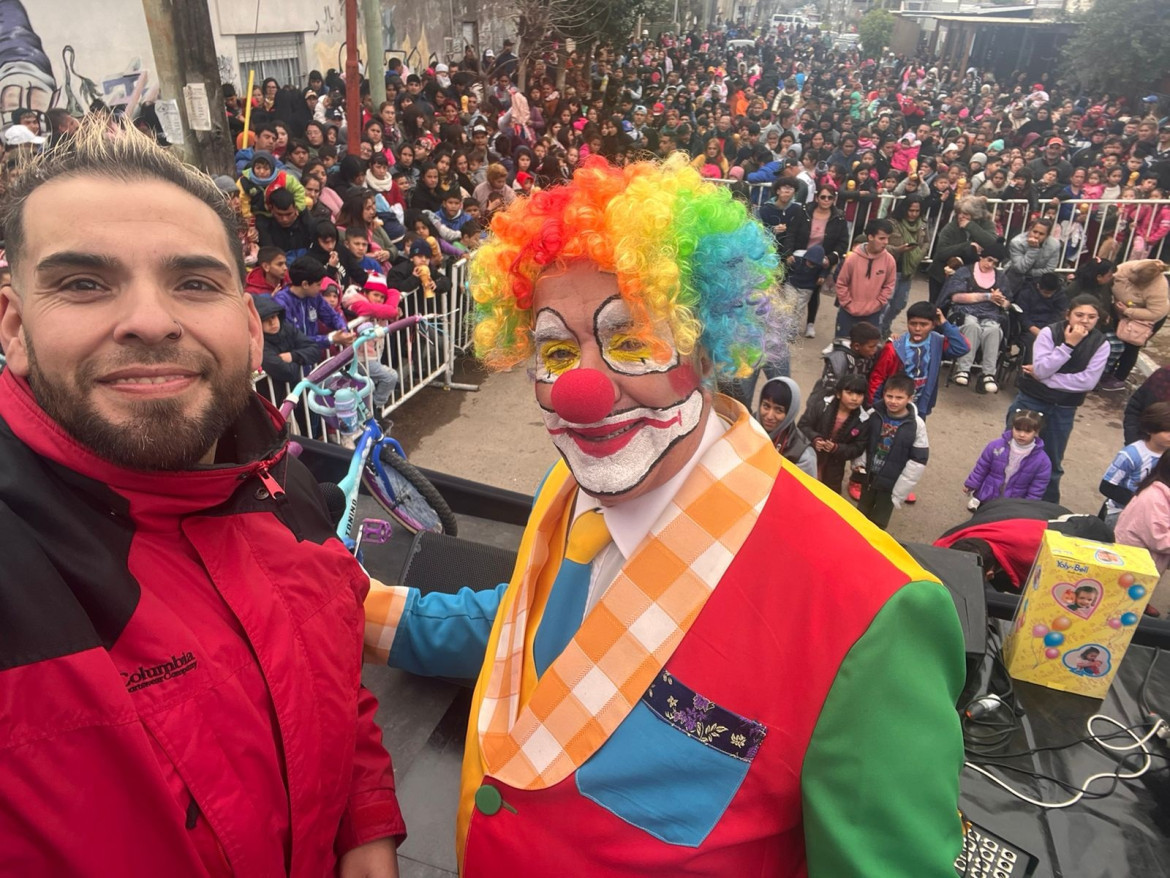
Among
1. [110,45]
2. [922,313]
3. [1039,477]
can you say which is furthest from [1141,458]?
[110,45]

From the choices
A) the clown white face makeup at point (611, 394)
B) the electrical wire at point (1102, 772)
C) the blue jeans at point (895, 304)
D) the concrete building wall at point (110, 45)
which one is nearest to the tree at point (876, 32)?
the concrete building wall at point (110, 45)

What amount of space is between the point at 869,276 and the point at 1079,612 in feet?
14.8

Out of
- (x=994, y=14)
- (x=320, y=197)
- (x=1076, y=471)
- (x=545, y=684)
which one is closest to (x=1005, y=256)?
(x=1076, y=471)

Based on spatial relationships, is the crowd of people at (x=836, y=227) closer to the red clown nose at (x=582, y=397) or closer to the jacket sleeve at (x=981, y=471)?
the jacket sleeve at (x=981, y=471)

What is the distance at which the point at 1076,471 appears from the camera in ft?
19.1

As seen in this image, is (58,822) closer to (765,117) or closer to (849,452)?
(849,452)

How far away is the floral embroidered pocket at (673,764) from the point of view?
4.00ft

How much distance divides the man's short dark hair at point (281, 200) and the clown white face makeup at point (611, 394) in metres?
5.01

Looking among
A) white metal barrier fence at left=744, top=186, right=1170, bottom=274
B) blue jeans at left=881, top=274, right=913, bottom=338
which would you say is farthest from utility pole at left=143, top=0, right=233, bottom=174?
white metal barrier fence at left=744, top=186, right=1170, bottom=274

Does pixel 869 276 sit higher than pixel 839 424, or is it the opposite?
pixel 869 276

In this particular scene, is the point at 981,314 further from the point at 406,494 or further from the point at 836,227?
the point at 406,494

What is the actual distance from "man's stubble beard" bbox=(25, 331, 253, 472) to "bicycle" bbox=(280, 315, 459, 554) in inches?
96.2

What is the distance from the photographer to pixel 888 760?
3.69 ft

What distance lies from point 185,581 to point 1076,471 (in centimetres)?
642
